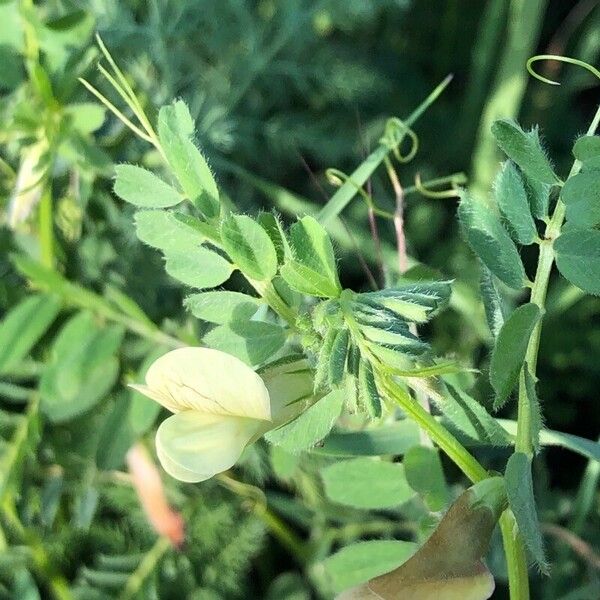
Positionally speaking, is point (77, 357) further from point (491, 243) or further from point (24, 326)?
point (491, 243)

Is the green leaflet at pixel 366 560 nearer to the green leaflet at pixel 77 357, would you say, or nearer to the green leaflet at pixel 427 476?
the green leaflet at pixel 427 476

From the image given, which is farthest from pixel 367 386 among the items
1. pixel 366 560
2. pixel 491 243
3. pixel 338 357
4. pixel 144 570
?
pixel 144 570

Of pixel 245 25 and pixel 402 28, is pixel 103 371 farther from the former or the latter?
pixel 402 28

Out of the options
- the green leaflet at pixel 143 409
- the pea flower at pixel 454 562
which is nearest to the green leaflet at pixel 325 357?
the pea flower at pixel 454 562

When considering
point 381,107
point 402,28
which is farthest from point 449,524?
point 402,28

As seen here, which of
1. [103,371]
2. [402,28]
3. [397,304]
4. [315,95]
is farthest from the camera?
[402,28]
